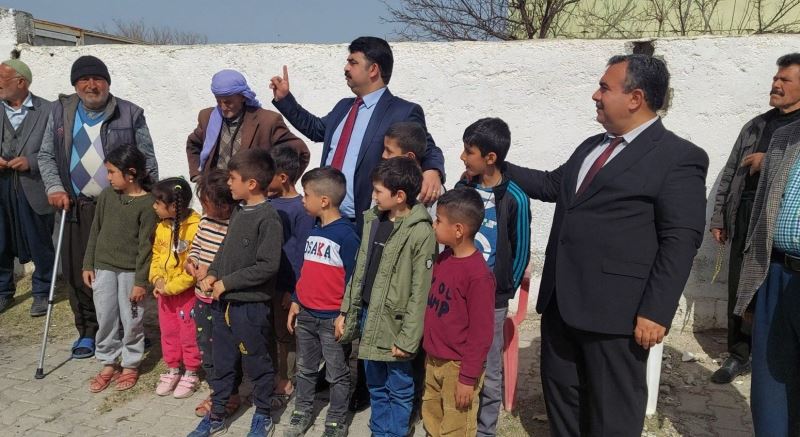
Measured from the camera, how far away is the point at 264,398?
3236 mm

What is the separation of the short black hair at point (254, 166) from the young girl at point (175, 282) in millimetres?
692

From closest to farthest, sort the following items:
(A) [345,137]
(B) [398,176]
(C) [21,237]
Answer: (B) [398,176] < (A) [345,137] < (C) [21,237]

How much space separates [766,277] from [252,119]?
297 centimetres

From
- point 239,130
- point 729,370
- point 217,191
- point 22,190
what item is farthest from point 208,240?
point 729,370

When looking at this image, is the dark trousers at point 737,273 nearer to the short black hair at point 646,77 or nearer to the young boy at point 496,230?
the young boy at point 496,230

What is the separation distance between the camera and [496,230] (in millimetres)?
3016

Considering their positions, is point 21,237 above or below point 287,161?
below

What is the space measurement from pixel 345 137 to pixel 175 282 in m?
1.42

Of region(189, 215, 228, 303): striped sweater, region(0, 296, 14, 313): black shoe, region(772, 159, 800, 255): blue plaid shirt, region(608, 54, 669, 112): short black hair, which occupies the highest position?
region(608, 54, 669, 112): short black hair

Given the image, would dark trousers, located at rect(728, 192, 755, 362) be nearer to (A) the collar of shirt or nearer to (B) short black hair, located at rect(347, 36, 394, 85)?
(A) the collar of shirt

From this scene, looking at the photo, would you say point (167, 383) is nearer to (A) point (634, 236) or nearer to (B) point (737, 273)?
(A) point (634, 236)

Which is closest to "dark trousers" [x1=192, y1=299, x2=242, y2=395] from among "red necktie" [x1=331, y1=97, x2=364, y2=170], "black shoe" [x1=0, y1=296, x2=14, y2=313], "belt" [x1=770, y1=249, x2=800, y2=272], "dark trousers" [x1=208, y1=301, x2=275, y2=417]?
"dark trousers" [x1=208, y1=301, x2=275, y2=417]

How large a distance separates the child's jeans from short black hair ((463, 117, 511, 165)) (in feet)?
8.00

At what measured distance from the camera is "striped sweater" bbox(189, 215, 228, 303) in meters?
3.38
